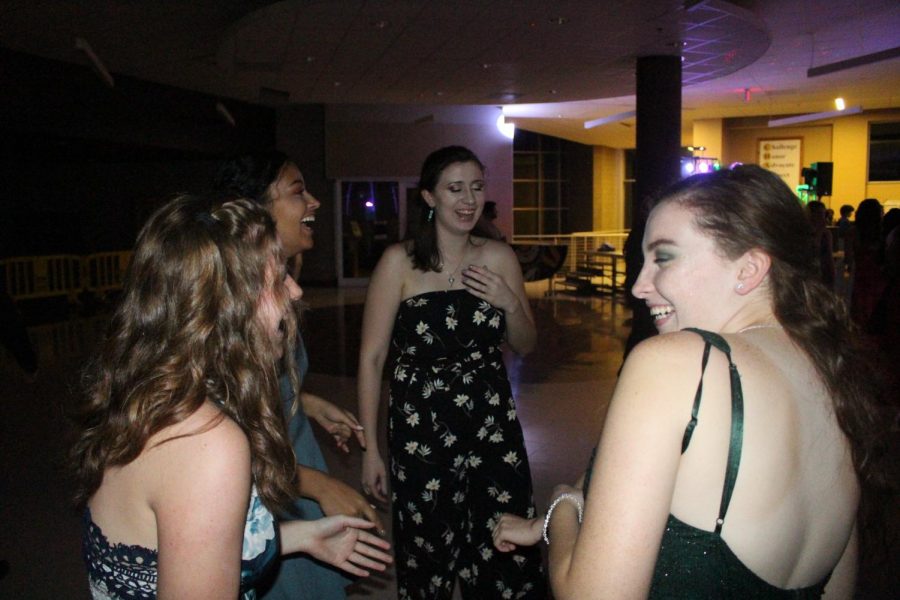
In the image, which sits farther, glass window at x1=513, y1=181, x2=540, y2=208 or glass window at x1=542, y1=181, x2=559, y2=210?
glass window at x1=542, y1=181, x2=559, y2=210

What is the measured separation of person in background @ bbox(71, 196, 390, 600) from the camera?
1.06 metres

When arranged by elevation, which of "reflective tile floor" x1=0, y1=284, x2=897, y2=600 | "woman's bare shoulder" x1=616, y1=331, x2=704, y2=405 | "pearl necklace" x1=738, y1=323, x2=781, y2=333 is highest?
"pearl necklace" x1=738, y1=323, x2=781, y2=333

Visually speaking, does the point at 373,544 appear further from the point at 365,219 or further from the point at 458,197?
the point at 365,219

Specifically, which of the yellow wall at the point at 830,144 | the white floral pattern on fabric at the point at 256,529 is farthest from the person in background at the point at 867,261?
the yellow wall at the point at 830,144

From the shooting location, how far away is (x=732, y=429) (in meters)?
1.00

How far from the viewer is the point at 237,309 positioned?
1219mm

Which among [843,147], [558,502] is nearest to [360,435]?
[558,502]

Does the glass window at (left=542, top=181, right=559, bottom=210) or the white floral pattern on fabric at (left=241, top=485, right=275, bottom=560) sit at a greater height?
the glass window at (left=542, top=181, right=559, bottom=210)

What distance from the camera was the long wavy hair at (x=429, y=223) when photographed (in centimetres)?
253

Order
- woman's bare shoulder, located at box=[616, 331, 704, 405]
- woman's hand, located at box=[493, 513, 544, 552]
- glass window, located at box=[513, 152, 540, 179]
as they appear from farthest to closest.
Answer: glass window, located at box=[513, 152, 540, 179] → woman's hand, located at box=[493, 513, 544, 552] → woman's bare shoulder, located at box=[616, 331, 704, 405]

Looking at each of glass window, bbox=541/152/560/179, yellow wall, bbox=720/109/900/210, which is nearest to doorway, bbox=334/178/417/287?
glass window, bbox=541/152/560/179

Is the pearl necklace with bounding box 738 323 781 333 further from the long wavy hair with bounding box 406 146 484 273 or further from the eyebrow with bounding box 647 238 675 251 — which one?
the long wavy hair with bounding box 406 146 484 273

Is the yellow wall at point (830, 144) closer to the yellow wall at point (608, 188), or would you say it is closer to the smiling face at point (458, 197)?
the yellow wall at point (608, 188)

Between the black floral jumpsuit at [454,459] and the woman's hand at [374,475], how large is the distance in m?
0.09
